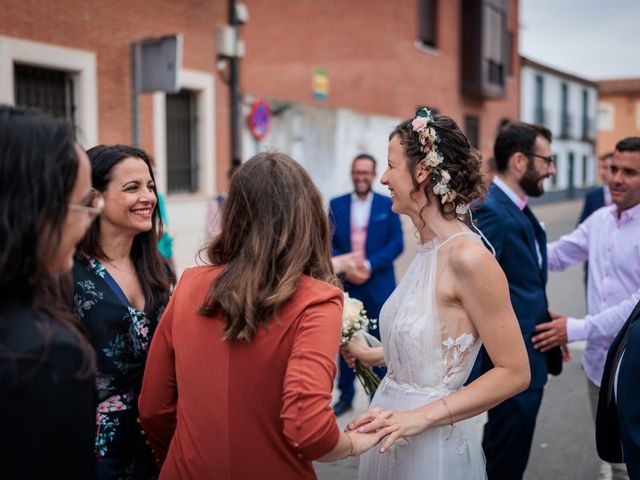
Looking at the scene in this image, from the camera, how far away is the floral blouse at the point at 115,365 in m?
2.35

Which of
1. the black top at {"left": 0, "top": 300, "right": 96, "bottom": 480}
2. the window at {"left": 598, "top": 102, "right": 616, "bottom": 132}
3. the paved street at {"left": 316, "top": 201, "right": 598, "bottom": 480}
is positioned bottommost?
the paved street at {"left": 316, "top": 201, "right": 598, "bottom": 480}

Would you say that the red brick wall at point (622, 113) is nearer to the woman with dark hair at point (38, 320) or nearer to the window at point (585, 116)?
the window at point (585, 116)

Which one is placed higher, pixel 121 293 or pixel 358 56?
pixel 358 56

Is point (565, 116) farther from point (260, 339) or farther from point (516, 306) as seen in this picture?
point (260, 339)

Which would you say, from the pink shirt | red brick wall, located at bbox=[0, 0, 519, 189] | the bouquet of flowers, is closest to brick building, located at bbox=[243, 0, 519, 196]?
red brick wall, located at bbox=[0, 0, 519, 189]

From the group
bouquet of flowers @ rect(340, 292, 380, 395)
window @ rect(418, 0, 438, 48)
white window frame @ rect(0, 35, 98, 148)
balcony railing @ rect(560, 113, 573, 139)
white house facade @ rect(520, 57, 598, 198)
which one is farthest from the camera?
balcony railing @ rect(560, 113, 573, 139)

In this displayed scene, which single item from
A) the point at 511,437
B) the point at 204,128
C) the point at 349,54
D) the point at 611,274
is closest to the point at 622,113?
the point at 349,54

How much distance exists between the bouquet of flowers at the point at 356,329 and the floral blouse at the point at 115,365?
878mm

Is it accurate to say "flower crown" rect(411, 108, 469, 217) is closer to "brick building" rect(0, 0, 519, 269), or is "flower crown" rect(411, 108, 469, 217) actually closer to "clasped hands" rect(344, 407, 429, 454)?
"clasped hands" rect(344, 407, 429, 454)

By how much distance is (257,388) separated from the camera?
1.82 metres

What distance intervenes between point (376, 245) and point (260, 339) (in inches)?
162

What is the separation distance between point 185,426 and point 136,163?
1212 mm

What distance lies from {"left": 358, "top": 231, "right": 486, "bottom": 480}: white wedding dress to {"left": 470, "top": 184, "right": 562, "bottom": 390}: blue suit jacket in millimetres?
908

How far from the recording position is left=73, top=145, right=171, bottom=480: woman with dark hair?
2359mm
